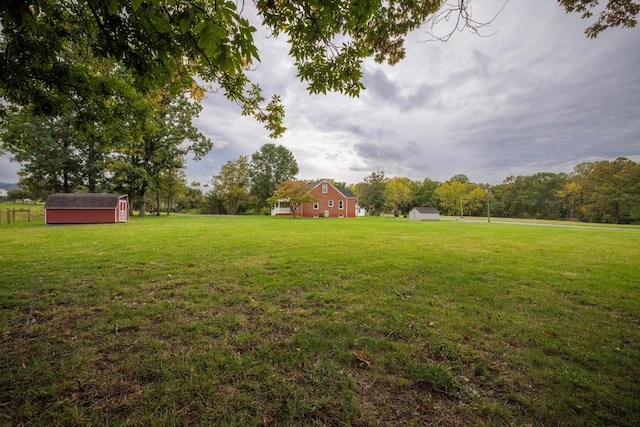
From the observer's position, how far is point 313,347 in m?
2.98

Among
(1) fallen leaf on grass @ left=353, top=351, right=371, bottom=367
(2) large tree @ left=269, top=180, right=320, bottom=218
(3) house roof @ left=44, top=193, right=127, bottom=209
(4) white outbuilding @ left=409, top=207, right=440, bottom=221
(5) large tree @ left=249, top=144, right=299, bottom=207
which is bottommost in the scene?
(1) fallen leaf on grass @ left=353, top=351, right=371, bottom=367

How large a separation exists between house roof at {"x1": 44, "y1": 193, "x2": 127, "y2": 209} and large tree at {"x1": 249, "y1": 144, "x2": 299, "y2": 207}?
2570 centimetres

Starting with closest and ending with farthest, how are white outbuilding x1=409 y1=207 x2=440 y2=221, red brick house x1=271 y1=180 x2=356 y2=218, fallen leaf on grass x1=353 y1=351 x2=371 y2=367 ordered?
fallen leaf on grass x1=353 y1=351 x2=371 y2=367, white outbuilding x1=409 y1=207 x2=440 y2=221, red brick house x1=271 y1=180 x2=356 y2=218

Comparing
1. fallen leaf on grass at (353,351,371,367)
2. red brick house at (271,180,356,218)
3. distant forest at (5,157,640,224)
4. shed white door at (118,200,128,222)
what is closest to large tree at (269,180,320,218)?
red brick house at (271,180,356,218)

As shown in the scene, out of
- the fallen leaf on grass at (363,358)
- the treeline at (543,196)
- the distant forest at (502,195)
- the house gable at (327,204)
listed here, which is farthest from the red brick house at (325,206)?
the fallen leaf on grass at (363,358)

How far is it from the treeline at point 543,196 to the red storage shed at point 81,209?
42.3 m

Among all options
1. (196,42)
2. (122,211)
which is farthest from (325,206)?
(196,42)

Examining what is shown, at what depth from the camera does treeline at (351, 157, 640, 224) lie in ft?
149

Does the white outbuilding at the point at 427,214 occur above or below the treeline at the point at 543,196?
below

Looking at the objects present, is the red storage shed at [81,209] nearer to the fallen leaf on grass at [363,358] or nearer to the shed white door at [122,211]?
the shed white door at [122,211]

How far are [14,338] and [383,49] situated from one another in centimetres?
771

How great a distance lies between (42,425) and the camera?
1.83m

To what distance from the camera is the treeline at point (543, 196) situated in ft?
149

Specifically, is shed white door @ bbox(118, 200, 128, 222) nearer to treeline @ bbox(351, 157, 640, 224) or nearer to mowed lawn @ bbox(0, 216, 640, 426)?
mowed lawn @ bbox(0, 216, 640, 426)
